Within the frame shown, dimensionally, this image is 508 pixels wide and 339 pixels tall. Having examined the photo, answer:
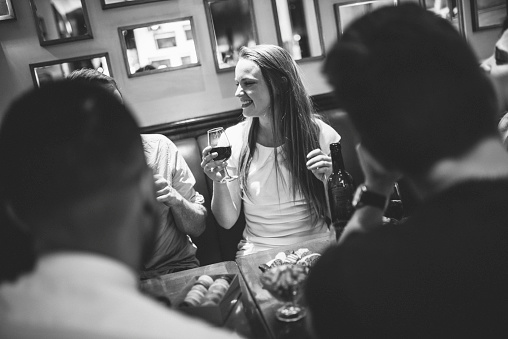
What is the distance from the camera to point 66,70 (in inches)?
99.0

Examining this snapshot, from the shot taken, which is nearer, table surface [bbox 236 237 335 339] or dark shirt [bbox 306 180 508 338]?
dark shirt [bbox 306 180 508 338]

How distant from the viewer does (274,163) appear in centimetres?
212

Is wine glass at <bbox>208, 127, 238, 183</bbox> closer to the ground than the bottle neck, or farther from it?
farther from it

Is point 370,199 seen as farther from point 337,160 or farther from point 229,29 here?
point 229,29

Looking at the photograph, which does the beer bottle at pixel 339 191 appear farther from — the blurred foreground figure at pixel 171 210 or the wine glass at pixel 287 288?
the blurred foreground figure at pixel 171 210

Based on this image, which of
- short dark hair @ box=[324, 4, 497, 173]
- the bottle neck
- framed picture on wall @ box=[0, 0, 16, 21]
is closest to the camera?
short dark hair @ box=[324, 4, 497, 173]

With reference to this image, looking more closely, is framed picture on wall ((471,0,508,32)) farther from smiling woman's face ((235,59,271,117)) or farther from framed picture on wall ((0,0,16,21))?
framed picture on wall ((0,0,16,21))

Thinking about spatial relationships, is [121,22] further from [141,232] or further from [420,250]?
[420,250]

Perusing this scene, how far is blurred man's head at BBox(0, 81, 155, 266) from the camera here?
598mm

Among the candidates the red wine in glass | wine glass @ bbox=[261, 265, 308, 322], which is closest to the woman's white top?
the red wine in glass

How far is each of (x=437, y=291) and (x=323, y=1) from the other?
2.38 m

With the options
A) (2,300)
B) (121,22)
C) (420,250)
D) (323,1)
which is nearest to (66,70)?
(121,22)

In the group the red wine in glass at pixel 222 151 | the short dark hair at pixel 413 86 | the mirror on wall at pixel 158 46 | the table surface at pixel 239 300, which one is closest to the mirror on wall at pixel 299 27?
the mirror on wall at pixel 158 46

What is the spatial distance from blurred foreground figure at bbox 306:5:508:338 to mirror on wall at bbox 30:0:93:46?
2.12m
